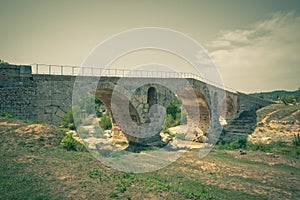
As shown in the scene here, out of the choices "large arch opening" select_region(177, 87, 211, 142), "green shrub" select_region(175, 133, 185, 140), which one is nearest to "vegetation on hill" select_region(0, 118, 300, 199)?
"large arch opening" select_region(177, 87, 211, 142)

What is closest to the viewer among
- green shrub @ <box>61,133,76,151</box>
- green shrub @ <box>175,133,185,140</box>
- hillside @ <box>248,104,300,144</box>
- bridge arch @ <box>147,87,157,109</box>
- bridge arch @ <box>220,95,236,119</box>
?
green shrub @ <box>61,133,76,151</box>

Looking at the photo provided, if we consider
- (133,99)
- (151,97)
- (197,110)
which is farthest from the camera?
(197,110)

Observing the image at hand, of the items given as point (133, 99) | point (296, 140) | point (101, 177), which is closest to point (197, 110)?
point (296, 140)

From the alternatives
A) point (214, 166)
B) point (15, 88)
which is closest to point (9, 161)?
point (15, 88)

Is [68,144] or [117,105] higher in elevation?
[117,105]

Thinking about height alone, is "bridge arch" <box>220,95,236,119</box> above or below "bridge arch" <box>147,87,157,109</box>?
below

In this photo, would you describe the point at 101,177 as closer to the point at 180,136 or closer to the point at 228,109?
the point at 180,136

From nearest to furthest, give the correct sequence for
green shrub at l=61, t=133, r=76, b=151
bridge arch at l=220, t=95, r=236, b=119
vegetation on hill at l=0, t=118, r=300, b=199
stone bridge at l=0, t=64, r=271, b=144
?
1. vegetation on hill at l=0, t=118, r=300, b=199
2. green shrub at l=61, t=133, r=76, b=151
3. stone bridge at l=0, t=64, r=271, b=144
4. bridge arch at l=220, t=95, r=236, b=119

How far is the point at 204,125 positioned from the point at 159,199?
78.4ft

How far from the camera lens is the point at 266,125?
29062 mm

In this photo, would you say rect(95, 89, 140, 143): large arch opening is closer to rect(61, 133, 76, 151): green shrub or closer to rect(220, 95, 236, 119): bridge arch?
rect(61, 133, 76, 151): green shrub

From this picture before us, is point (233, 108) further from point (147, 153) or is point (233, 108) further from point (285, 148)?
point (147, 153)

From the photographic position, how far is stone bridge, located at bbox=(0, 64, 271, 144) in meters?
14.1

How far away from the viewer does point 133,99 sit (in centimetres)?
2170
